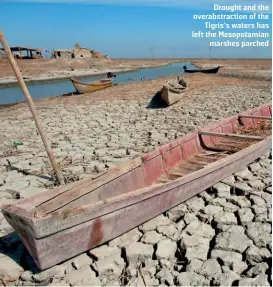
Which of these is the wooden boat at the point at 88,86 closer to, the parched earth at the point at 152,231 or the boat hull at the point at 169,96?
the boat hull at the point at 169,96

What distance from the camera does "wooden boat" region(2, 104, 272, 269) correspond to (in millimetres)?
2912

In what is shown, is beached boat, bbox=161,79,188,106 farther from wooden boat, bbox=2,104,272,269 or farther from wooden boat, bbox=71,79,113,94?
wooden boat, bbox=71,79,113,94

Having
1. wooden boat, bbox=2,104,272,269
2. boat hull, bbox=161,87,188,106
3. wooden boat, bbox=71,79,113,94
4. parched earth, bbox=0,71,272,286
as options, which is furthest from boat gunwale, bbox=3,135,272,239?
wooden boat, bbox=71,79,113,94

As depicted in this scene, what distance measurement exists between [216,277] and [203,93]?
493 inches

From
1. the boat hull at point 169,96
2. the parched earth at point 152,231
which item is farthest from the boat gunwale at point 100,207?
the boat hull at point 169,96

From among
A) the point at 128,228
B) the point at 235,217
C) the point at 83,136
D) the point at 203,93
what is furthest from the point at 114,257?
the point at 203,93

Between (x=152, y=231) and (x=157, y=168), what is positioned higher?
(x=157, y=168)

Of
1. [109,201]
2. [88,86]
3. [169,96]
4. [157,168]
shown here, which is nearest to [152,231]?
[109,201]

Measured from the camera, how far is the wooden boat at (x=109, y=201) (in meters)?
2.91

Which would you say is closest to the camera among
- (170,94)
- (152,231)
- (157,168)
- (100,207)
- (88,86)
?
(100,207)

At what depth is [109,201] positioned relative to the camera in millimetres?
3195

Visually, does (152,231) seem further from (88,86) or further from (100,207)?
(88,86)

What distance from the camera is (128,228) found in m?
3.68

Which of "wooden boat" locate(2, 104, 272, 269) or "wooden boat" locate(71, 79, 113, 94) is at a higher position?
"wooden boat" locate(71, 79, 113, 94)
